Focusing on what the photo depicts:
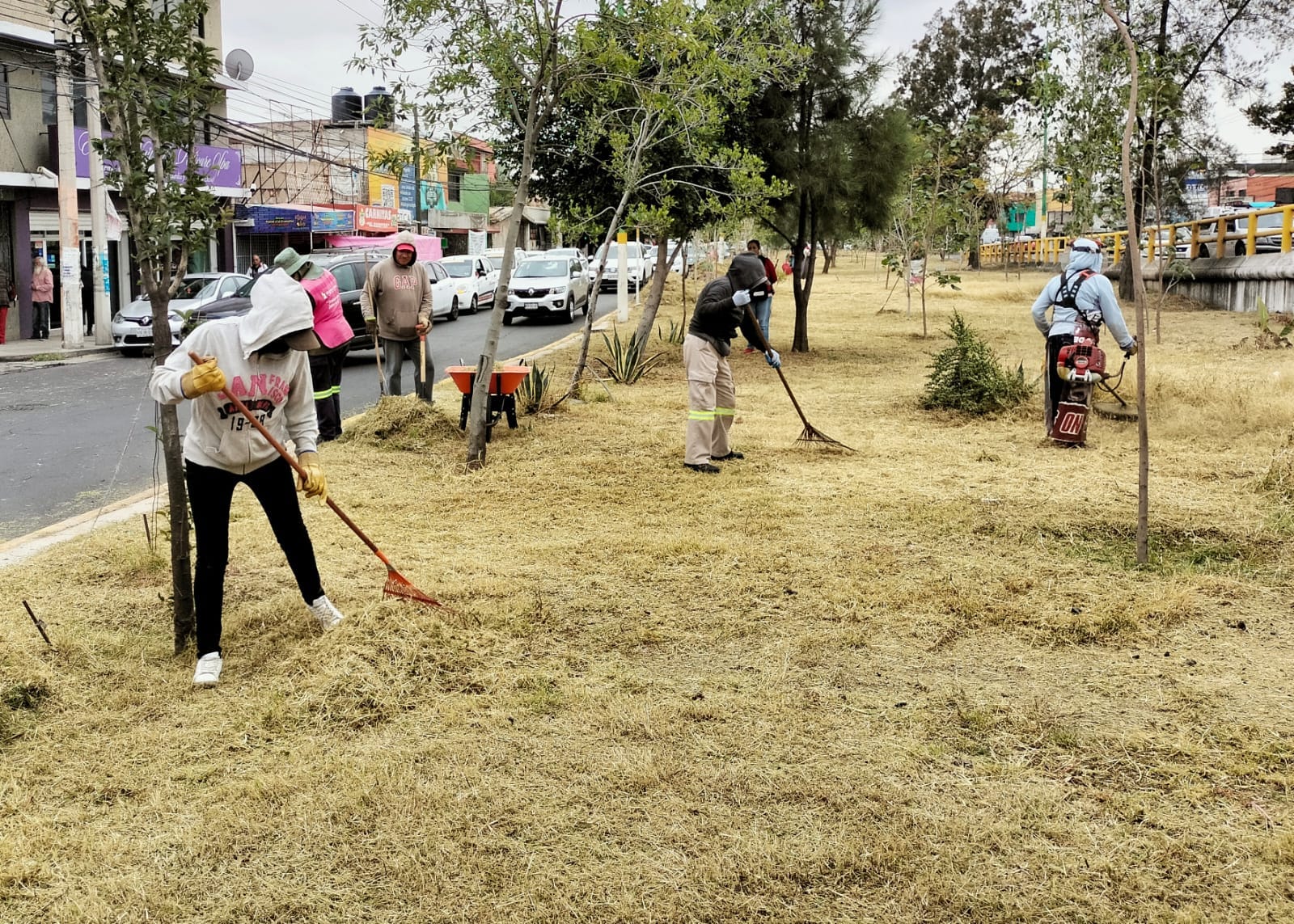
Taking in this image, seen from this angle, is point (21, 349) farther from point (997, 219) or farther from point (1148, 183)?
point (997, 219)

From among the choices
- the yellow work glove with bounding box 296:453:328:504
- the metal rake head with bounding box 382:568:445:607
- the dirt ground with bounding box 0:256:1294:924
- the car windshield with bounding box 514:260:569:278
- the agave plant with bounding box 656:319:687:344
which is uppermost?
the car windshield with bounding box 514:260:569:278

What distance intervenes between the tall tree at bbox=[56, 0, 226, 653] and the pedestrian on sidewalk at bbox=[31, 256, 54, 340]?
781 inches

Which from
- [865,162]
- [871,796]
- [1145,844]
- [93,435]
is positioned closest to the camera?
[1145,844]

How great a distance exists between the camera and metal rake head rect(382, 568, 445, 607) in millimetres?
5277

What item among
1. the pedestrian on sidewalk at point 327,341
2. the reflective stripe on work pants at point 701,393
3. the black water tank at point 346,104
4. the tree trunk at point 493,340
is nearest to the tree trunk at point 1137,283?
the reflective stripe on work pants at point 701,393

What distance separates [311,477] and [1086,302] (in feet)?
21.9

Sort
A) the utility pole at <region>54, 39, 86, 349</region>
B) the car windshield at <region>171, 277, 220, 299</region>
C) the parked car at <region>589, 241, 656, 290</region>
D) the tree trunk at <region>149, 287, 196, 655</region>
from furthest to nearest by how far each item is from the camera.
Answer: the parked car at <region>589, 241, 656, 290</region> → the car windshield at <region>171, 277, 220, 299</region> → the utility pole at <region>54, 39, 86, 349</region> → the tree trunk at <region>149, 287, 196, 655</region>

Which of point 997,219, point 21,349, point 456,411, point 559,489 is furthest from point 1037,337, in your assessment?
point 997,219

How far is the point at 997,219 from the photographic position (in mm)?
41250

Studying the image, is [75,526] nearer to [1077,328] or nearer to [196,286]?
[1077,328]

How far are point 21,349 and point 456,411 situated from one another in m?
12.5

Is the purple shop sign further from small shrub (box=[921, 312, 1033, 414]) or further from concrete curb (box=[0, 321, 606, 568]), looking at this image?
concrete curb (box=[0, 321, 606, 568])

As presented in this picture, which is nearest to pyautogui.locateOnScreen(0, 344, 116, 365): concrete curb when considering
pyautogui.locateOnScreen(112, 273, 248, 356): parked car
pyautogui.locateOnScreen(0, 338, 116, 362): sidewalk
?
pyautogui.locateOnScreen(0, 338, 116, 362): sidewalk

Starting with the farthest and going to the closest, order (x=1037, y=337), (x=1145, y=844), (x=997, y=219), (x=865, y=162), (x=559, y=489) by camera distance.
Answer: (x=997, y=219) → (x=1037, y=337) → (x=865, y=162) → (x=559, y=489) → (x=1145, y=844)
